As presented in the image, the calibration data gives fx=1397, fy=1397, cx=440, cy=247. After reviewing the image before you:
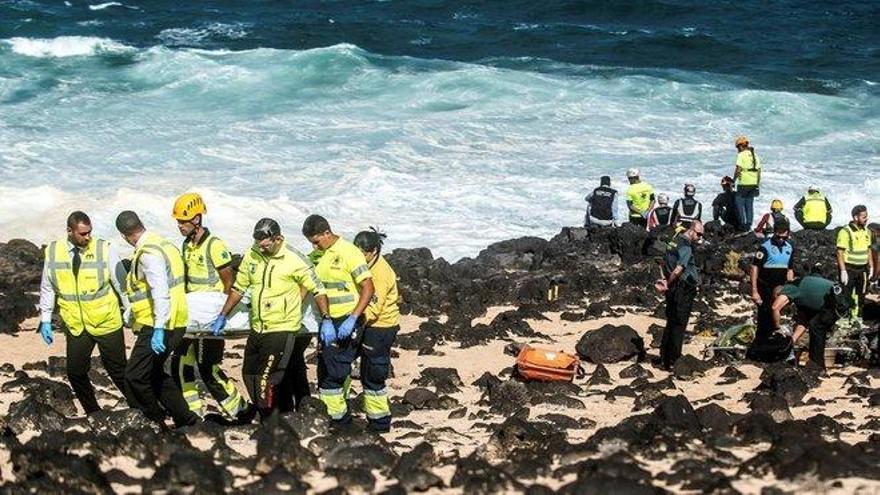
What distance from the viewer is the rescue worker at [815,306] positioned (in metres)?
13.6

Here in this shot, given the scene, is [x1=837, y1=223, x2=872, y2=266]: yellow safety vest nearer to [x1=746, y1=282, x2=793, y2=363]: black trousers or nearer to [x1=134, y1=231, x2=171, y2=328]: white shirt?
[x1=746, y1=282, x2=793, y2=363]: black trousers

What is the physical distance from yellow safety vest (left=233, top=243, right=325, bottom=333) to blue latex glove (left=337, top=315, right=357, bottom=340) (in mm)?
337

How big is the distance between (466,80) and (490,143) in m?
7.71

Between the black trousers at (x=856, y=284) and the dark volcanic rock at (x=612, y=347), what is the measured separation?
7.81ft

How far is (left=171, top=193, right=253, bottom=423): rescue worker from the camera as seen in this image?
1086 cm

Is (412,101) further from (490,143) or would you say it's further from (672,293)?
(672,293)

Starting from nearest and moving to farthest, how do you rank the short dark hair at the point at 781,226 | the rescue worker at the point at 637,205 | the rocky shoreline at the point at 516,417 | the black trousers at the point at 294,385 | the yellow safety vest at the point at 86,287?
the rocky shoreline at the point at 516,417
the yellow safety vest at the point at 86,287
the black trousers at the point at 294,385
the short dark hair at the point at 781,226
the rescue worker at the point at 637,205

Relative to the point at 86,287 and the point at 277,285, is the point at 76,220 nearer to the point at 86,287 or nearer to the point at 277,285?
the point at 86,287

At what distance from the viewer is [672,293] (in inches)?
559

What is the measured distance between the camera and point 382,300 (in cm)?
1048

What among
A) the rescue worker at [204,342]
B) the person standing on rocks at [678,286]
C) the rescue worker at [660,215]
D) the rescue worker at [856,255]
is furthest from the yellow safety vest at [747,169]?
the rescue worker at [204,342]

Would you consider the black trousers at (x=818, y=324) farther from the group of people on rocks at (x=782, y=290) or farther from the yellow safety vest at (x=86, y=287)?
the yellow safety vest at (x=86, y=287)

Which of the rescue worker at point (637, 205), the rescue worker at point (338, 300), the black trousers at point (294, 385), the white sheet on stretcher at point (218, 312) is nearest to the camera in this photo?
the rescue worker at point (338, 300)

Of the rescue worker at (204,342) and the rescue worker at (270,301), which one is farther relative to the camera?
Result: the rescue worker at (204,342)
